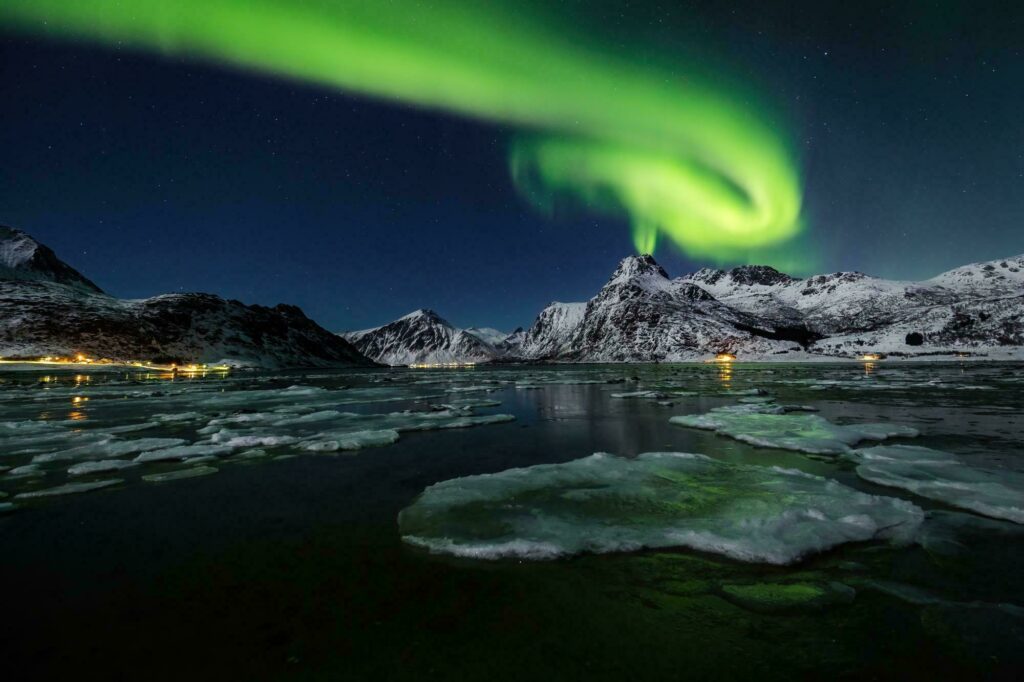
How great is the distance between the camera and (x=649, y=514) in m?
7.32

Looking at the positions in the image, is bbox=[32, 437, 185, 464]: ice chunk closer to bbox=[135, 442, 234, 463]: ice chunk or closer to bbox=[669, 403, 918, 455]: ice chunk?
bbox=[135, 442, 234, 463]: ice chunk

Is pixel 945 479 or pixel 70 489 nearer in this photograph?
pixel 945 479

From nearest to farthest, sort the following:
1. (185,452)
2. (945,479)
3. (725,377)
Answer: (945,479) → (185,452) → (725,377)

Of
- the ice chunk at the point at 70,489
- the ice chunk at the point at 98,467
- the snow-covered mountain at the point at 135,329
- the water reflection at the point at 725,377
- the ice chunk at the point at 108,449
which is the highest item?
the snow-covered mountain at the point at 135,329

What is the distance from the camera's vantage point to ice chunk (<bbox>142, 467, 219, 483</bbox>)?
10.1 meters

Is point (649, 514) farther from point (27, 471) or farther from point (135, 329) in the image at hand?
point (135, 329)

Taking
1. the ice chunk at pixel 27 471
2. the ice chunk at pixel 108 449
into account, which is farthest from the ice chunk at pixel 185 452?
the ice chunk at pixel 27 471

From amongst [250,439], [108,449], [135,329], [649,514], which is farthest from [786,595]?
[135,329]

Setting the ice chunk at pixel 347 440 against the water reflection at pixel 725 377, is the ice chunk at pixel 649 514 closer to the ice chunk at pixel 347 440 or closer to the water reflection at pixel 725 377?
the ice chunk at pixel 347 440

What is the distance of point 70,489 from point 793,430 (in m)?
20.0

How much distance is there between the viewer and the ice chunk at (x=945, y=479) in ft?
24.1

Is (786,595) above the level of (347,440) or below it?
below

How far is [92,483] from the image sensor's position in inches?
382

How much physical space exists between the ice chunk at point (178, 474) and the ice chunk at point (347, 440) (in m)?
2.84
